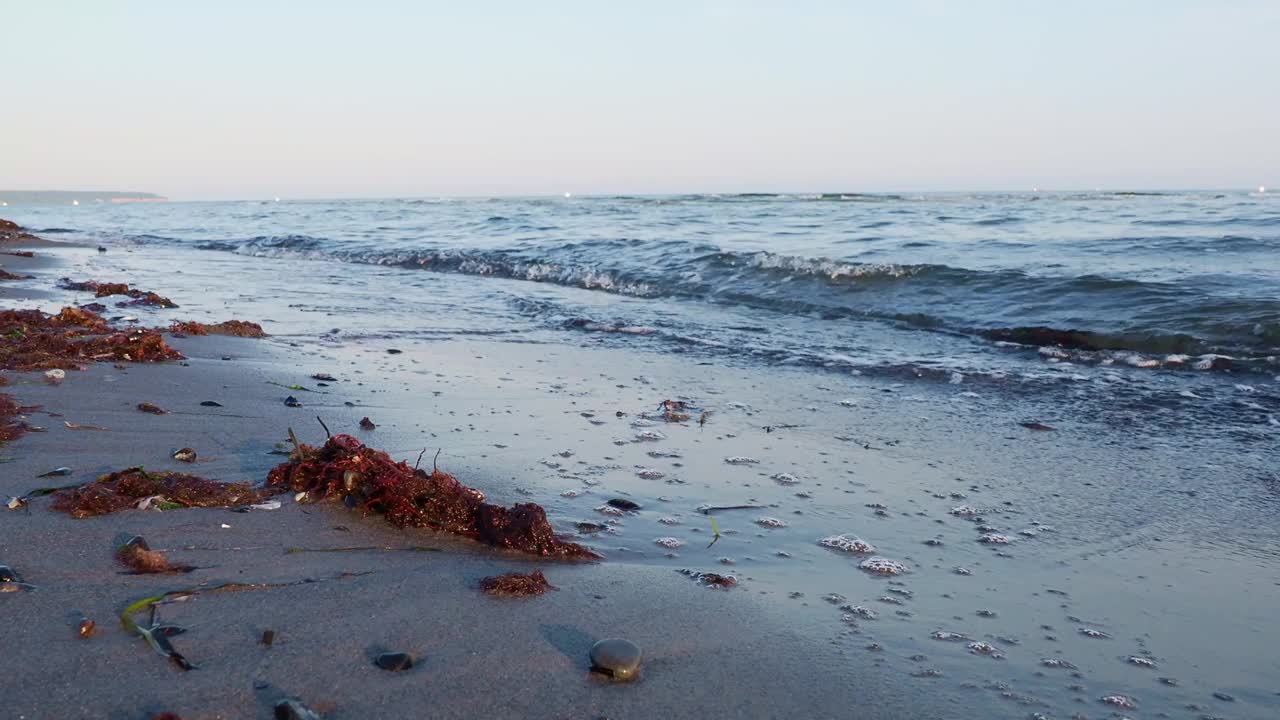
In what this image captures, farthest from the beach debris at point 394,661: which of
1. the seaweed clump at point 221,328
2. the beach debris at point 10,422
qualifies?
the seaweed clump at point 221,328

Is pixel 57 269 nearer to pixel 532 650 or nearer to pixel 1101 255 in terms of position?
pixel 532 650

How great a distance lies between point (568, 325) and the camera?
860 cm

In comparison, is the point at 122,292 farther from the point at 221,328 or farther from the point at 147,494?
the point at 147,494

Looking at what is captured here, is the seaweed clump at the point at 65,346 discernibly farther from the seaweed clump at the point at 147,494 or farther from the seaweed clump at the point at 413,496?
the seaweed clump at the point at 413,496

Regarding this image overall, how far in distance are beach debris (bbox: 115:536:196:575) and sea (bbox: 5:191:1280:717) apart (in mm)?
1255

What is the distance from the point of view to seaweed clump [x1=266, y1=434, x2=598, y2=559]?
9.34 ft

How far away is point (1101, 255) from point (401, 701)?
1218 centimetres

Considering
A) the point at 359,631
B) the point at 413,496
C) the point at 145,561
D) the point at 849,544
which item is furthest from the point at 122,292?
the point at 849,544

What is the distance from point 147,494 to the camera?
117 inches

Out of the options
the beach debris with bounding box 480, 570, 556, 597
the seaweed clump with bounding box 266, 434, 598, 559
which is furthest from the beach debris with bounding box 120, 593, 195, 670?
the seaweed clump with bounding box 266, 434, 598, 559

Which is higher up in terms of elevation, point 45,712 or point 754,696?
point 45,712

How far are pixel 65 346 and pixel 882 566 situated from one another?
15.9 feet

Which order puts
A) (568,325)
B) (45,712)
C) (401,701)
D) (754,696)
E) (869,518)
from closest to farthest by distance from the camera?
(45,712), (401,701), (754,696), (869,518), (568,325)

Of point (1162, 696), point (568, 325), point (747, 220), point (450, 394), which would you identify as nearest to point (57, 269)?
point (568, 325)
